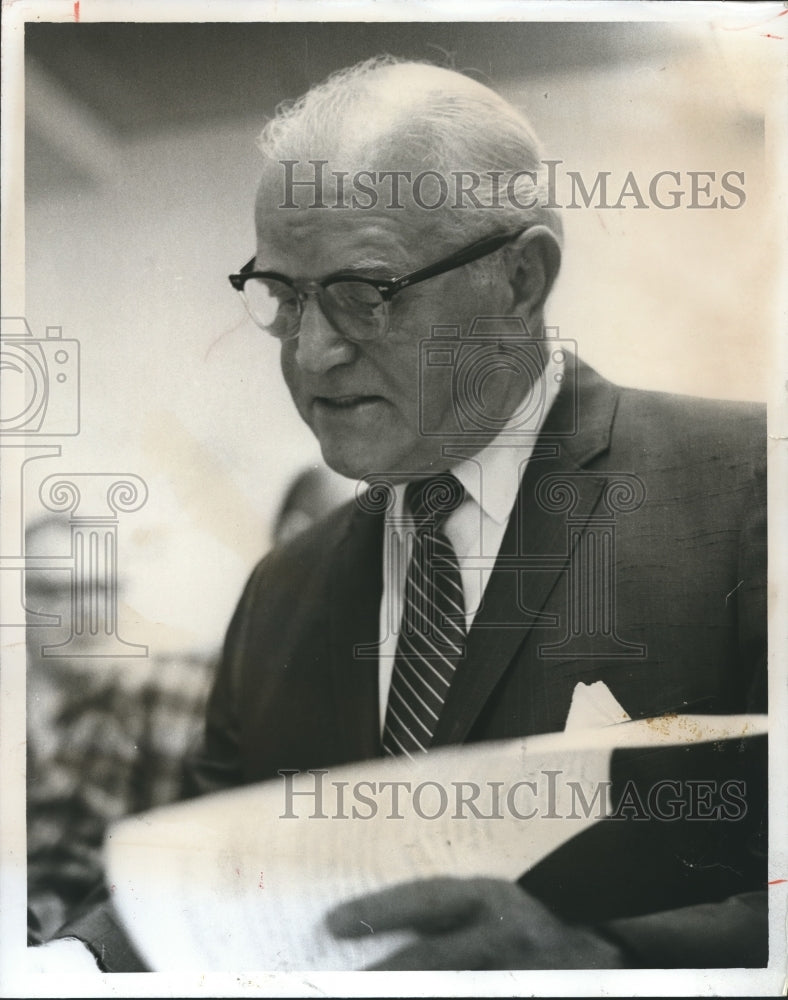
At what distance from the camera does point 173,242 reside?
2629 mm

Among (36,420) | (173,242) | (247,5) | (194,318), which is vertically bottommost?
(36,420)

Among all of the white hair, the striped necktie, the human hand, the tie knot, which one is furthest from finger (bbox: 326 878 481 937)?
the white hair

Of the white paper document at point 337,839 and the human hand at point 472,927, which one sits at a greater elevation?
the white paper document at point 337,839

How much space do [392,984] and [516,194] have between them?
1.77 m

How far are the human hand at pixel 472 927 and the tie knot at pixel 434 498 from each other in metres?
0.80

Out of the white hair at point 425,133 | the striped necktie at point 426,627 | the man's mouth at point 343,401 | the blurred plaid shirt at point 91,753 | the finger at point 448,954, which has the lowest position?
the finger at point 448,954

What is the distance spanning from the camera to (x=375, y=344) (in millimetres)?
2607

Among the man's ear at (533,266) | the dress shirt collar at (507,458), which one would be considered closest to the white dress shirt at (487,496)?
the dress shirt collar at (507,458)

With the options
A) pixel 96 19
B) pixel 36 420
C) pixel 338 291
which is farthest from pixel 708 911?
pixel 96 19

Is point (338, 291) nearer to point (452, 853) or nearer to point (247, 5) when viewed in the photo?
point (247, 5)

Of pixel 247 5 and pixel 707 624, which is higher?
pixel 247 5

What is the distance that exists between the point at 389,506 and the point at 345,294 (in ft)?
1.56

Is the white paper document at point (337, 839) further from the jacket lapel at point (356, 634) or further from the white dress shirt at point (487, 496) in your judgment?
the white dress shirt at point (487, 496)

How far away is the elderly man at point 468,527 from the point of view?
260 cm
